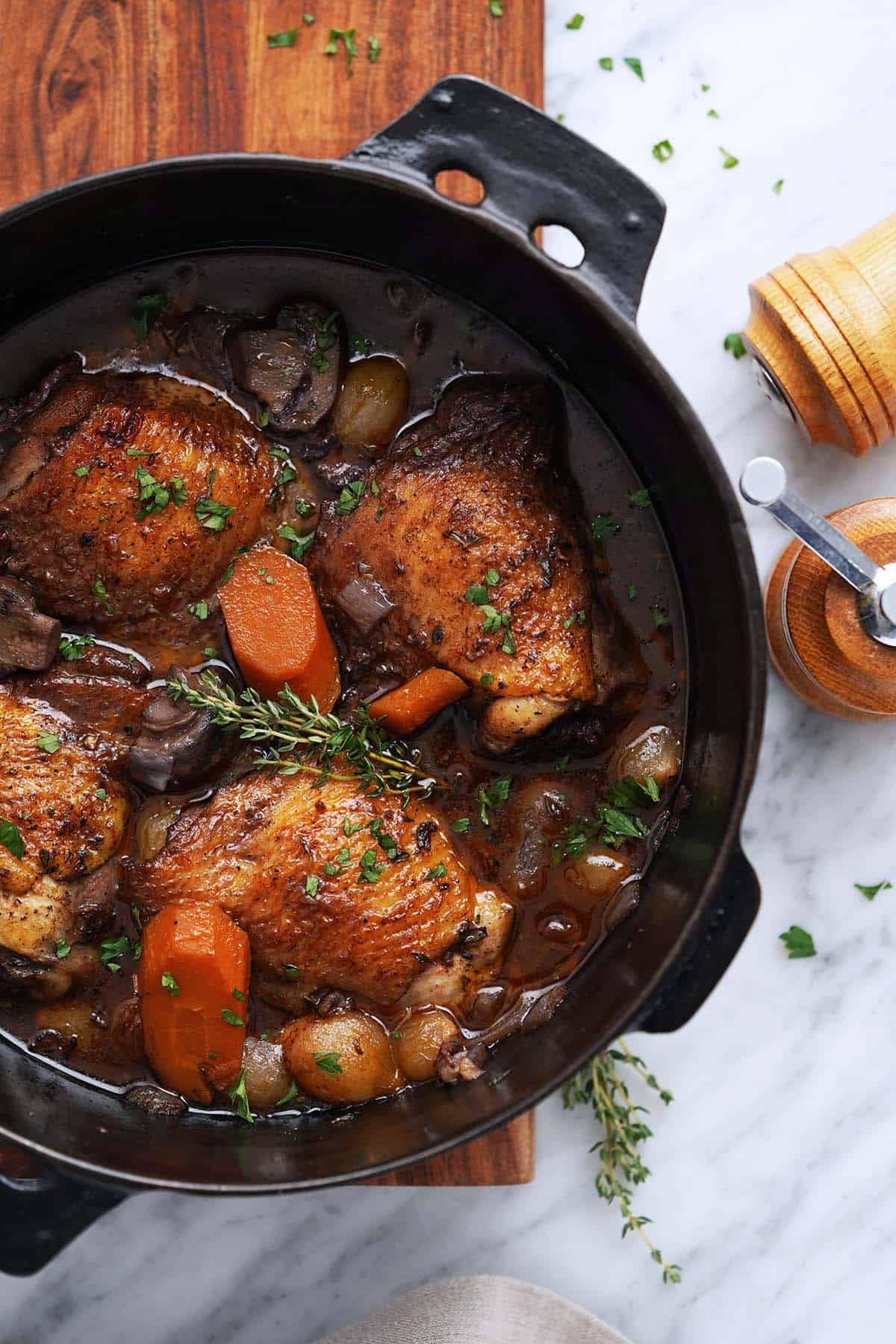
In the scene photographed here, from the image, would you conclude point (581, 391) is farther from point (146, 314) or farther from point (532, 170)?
point (146, 314)

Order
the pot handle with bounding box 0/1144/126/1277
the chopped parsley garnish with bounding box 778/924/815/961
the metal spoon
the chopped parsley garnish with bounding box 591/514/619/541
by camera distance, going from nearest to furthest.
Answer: the pot handle with bounding box 0/1144/126/1277 → the metal spoon → the chopped parsley garnish with bounding box 591/514/619/541 → the chopped parsley garnish with bounding box 778/924/815/961

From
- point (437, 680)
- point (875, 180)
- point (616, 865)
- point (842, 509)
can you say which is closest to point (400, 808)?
point (437, 680)

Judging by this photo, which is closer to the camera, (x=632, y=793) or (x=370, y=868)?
(x=370, y=868)

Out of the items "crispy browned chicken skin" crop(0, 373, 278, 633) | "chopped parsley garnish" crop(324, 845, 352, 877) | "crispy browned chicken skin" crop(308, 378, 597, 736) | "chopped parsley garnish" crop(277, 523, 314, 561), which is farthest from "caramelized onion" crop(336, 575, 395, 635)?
"chopped parsley garnish" crop(324, 845, 352, 877)

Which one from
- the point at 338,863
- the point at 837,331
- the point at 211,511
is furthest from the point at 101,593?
the point at 837,331

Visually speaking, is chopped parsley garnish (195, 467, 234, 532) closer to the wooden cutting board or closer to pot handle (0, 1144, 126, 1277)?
the wooden cutting board

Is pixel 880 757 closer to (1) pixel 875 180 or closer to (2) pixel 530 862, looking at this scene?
(2) pixel 530 862

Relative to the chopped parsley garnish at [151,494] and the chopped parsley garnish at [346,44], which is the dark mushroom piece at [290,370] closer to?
the chopped parsley garnish at [151,494]

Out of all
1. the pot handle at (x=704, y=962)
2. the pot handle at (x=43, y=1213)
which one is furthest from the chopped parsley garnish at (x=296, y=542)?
the pot handle at (x=43, y=1213)
